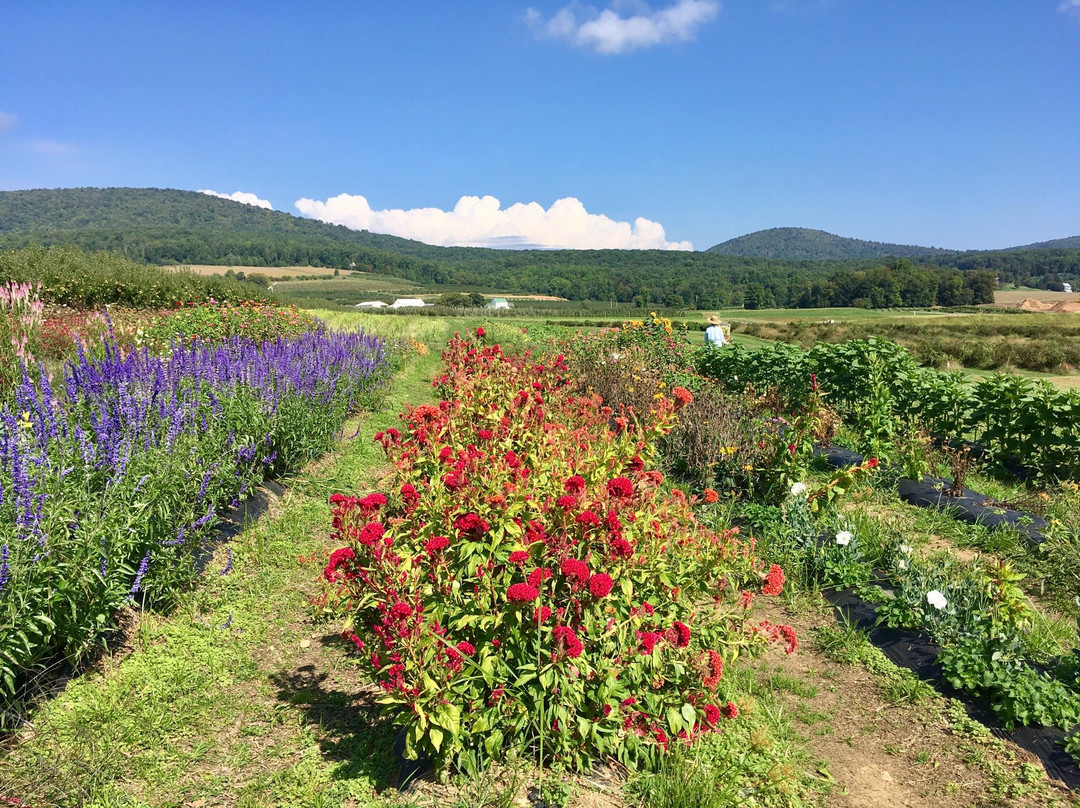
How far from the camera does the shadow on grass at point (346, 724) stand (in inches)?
93.1

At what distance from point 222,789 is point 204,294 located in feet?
56.8

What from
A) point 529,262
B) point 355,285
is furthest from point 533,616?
point 529,262

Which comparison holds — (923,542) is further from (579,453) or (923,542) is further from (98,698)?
(98,698)

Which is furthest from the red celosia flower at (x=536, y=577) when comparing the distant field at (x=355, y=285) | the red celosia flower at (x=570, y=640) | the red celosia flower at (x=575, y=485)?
the distant field at (x=355, y=285)

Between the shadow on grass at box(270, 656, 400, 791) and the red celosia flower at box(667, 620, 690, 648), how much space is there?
120 cm

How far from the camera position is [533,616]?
213cm

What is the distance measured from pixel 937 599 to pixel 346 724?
3138mm

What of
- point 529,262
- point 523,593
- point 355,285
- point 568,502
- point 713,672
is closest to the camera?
point 523,593

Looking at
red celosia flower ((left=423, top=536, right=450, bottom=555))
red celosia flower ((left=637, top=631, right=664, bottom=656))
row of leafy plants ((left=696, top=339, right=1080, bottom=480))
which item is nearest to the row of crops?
red celosia flower ((left=423, top=536, right=450, bottom=555))

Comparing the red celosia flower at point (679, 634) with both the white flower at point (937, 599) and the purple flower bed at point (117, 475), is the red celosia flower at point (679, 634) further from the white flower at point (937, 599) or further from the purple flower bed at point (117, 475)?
the purple flower bed at point (117, 475)

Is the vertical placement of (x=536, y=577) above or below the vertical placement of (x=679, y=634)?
above

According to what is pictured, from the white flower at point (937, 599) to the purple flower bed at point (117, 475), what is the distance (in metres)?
4.08

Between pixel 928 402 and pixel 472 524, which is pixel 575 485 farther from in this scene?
pixel 928 402

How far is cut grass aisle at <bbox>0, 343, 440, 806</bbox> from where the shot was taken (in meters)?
2.22
